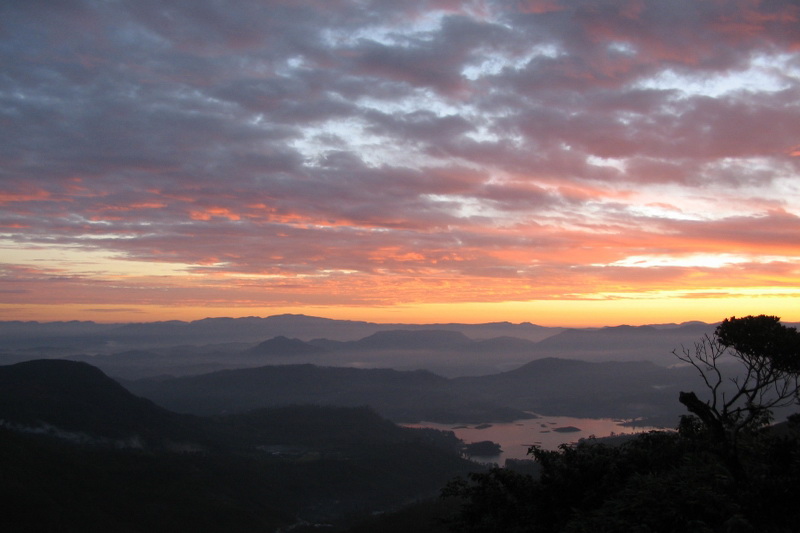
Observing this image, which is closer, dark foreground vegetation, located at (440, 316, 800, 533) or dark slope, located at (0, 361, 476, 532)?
dark foreground vegetation, located at (440, 316, 800, 533)

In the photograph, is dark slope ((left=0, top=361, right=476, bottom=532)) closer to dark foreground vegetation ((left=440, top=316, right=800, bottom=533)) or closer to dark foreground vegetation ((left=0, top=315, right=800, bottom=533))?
dark foreground vegetation ((left=0, top=315, right=800, bottom=533))

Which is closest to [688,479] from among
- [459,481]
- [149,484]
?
[459,481]

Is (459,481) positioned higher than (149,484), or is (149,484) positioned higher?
(459,481)

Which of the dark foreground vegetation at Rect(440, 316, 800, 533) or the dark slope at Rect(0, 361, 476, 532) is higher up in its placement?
the dark foreground vegetation at Rect(440, 316, 800, 533)

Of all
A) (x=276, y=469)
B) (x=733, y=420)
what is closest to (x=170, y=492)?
(x=276, y=469)

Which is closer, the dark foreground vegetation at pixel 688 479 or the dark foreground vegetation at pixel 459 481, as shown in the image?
the dark foreground vegetation at pixel 688 479

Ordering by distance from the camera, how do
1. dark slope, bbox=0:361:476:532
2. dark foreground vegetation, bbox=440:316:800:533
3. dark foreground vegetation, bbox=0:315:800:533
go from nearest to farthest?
dark foreground vegetation, bbox=440:316:800:533, dark foreground vegetation, bbox=0:315:800:533, dark slope, bbox=0:361:476:532

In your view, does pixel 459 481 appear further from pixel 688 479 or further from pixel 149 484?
pixel 149 484

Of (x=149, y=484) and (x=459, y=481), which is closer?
(x=459, y=481)

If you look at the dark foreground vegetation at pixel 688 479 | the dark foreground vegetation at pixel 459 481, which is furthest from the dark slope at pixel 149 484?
the dark foreground vegetation at pixel 688 479


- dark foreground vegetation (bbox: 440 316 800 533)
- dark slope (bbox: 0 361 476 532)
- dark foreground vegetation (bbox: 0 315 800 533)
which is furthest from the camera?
dark slope (bbox: 0 361 476 532)

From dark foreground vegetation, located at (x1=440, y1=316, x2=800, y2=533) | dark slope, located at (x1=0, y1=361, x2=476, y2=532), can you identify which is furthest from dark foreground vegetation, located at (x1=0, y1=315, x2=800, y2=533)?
dark slope, located at (x1=0, y1=361, x2=476, y2=532)

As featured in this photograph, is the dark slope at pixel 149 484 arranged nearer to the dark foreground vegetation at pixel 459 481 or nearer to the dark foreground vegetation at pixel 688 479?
the dark foreground vegetation at pixel 459 481
